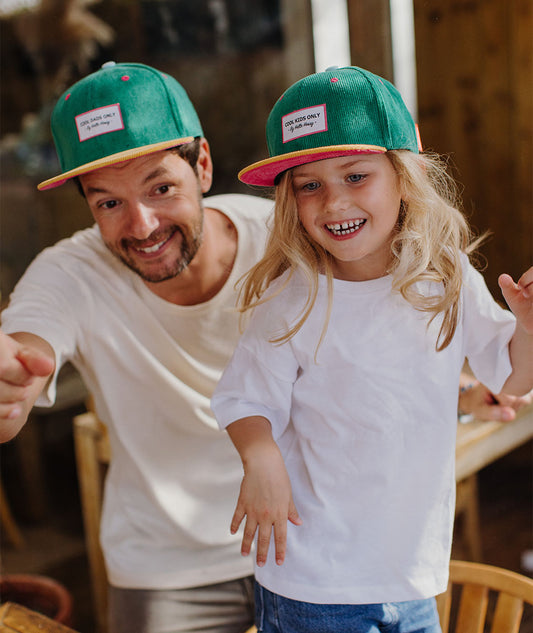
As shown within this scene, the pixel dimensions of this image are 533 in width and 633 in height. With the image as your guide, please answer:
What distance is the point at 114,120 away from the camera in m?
1.04

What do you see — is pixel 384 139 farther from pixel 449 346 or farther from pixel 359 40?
pixel 359 40

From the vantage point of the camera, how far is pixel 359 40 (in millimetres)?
1152

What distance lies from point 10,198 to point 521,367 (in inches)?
86.4

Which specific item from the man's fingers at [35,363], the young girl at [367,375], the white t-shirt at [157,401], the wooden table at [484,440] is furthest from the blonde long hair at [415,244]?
the wooden table at [484,440]

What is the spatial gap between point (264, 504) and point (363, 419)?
155 millimetres

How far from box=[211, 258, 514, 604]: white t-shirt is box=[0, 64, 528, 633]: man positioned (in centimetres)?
30

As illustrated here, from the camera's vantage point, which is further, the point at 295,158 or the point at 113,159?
the point at 113,159

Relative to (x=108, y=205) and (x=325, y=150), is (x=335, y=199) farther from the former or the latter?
(x=108, y=205)

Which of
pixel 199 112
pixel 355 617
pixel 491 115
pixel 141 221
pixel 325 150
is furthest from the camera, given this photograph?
pixel 199 112

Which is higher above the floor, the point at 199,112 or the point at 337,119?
the point at 337,119

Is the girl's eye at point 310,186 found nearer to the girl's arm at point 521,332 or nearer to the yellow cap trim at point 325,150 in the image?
the yellow cap trim at point 325,150

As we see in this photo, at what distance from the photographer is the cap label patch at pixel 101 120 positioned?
104cm

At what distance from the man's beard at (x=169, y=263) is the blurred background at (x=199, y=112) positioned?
78 centimetres

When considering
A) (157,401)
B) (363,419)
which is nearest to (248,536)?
(363,419)
